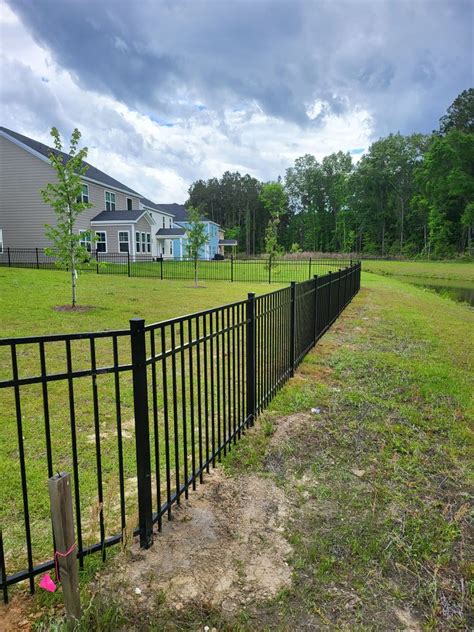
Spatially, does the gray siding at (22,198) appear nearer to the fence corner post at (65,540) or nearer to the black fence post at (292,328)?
the black fence post at (292,328)

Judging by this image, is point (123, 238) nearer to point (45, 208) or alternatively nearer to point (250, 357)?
point (45, 208)

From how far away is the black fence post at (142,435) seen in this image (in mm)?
2170

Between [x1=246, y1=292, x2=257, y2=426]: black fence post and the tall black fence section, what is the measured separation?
0.04 ft

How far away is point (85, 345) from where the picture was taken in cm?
675

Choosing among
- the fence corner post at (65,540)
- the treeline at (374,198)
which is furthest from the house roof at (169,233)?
the fence corner post at (65,540)

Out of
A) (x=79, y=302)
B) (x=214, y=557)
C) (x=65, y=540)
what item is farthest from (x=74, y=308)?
(x=65, y=540)

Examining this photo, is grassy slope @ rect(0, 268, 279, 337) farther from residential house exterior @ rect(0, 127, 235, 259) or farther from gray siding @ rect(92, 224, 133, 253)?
gray siding @ rect(92, 224, 133, 253)

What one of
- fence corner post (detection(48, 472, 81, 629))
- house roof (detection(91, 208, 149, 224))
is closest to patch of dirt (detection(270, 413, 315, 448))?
fence corner post (detection(48, 472, 81, 629))

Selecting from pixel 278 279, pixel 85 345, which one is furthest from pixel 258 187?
pixel 85 345

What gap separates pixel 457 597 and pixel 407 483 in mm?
1061

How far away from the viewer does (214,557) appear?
2.25 meters

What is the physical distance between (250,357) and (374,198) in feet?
226

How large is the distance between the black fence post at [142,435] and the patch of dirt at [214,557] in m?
0.15

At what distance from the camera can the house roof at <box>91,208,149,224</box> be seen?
26923 millimetres
